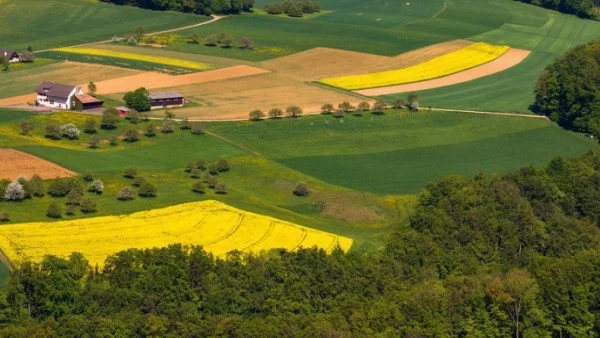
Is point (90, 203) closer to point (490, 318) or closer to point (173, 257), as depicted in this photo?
point (173, 257)

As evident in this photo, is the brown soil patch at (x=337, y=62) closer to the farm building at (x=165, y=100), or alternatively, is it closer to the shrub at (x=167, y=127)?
the farm building at (x=165, y=100)

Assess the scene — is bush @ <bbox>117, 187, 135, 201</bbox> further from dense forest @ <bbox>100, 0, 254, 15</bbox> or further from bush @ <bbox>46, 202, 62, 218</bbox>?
dense forest @ <bbox>100, 0, 254, 15</bbox>


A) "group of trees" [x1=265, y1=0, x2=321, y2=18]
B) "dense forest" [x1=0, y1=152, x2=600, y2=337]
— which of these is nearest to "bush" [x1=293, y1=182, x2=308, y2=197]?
"dense forest" [x1=0, y1=152, x2=600, y2=337]

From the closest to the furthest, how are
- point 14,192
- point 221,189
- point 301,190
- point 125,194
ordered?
point 14,192 → point 125,194 → point 221,189 → point 301,190

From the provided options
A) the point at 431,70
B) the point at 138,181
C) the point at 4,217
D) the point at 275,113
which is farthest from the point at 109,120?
the point at 431,70

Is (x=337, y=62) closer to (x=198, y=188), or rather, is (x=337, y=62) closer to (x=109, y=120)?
(x=109, y=120)

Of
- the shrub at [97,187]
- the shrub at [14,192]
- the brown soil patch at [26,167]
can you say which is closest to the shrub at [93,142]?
the brown soil patch at [26,167]
